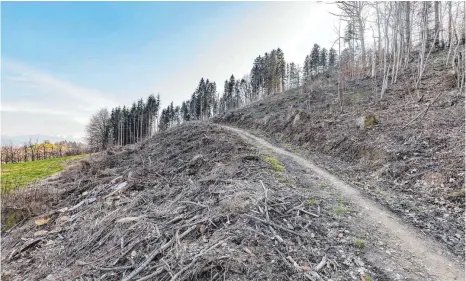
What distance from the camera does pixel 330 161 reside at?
1186 centimetres

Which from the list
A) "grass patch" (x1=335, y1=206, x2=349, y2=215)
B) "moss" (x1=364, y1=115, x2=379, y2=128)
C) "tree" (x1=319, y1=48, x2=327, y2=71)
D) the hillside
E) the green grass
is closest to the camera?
"grass patch" (x1=335, y1=206, x2=349, y2=215)

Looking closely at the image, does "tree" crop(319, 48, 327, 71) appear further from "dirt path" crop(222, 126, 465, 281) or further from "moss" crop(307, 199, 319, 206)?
"moss" crop(307, 199, 319, 206)

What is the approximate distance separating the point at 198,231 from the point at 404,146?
28.1ft

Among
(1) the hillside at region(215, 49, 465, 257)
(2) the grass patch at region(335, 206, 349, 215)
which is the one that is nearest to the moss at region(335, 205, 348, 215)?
(2) the grass patch at region(335, 206, 349, 215)

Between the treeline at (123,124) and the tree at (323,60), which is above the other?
the tree at (323,60)

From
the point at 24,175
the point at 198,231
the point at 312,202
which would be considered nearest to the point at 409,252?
the point at 312,202

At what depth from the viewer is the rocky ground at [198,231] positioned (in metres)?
4.30

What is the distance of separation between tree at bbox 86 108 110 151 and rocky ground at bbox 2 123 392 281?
5916 centimetres

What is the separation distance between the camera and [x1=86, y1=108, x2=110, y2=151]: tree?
6426 cm

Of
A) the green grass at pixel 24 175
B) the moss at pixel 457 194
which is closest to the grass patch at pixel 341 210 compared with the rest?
the moss at pixel 457 194

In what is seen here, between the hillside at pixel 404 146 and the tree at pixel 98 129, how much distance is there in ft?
187

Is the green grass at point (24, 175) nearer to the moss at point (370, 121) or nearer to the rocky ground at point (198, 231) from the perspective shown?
the rocky ground at point (198, 231)

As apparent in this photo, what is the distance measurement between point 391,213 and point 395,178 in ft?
8.48

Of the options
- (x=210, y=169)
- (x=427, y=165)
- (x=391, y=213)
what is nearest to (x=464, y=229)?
(x=391, y=213)
